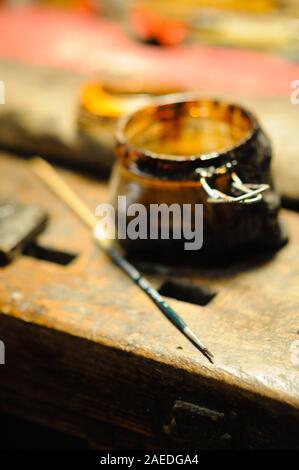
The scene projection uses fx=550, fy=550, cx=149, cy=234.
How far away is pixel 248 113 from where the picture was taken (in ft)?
5.03

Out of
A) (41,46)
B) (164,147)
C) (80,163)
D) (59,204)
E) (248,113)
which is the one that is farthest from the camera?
(41,46)

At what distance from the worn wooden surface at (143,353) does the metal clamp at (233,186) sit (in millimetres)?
245

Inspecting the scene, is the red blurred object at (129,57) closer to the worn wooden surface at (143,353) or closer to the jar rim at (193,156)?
the jar rim at (193,156)

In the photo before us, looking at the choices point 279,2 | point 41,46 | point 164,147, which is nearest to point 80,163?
point 164,147

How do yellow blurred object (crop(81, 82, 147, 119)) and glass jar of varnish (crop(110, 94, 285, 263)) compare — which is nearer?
glass jar of varnish (crop(110, 94, 285, 263))

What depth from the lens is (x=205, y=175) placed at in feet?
4.53

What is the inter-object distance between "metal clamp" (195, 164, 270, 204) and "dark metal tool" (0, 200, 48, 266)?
24.6 inches

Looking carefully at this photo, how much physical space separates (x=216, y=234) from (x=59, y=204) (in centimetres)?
71

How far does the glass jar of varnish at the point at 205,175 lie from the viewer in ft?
4.59

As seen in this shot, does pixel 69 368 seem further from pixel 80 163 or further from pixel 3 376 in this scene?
pixel 80 163

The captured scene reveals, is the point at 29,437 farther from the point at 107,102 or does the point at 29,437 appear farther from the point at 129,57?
the point at 129,57

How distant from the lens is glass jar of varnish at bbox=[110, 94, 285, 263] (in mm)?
1398

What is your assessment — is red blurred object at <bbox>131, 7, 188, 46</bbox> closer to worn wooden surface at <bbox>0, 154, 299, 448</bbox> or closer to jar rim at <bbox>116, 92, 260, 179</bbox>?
jar rim at <bbox>116, 92, 260, 179</bbox>

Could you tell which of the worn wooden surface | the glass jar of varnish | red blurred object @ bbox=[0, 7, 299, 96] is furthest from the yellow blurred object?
the worn wooden surface
